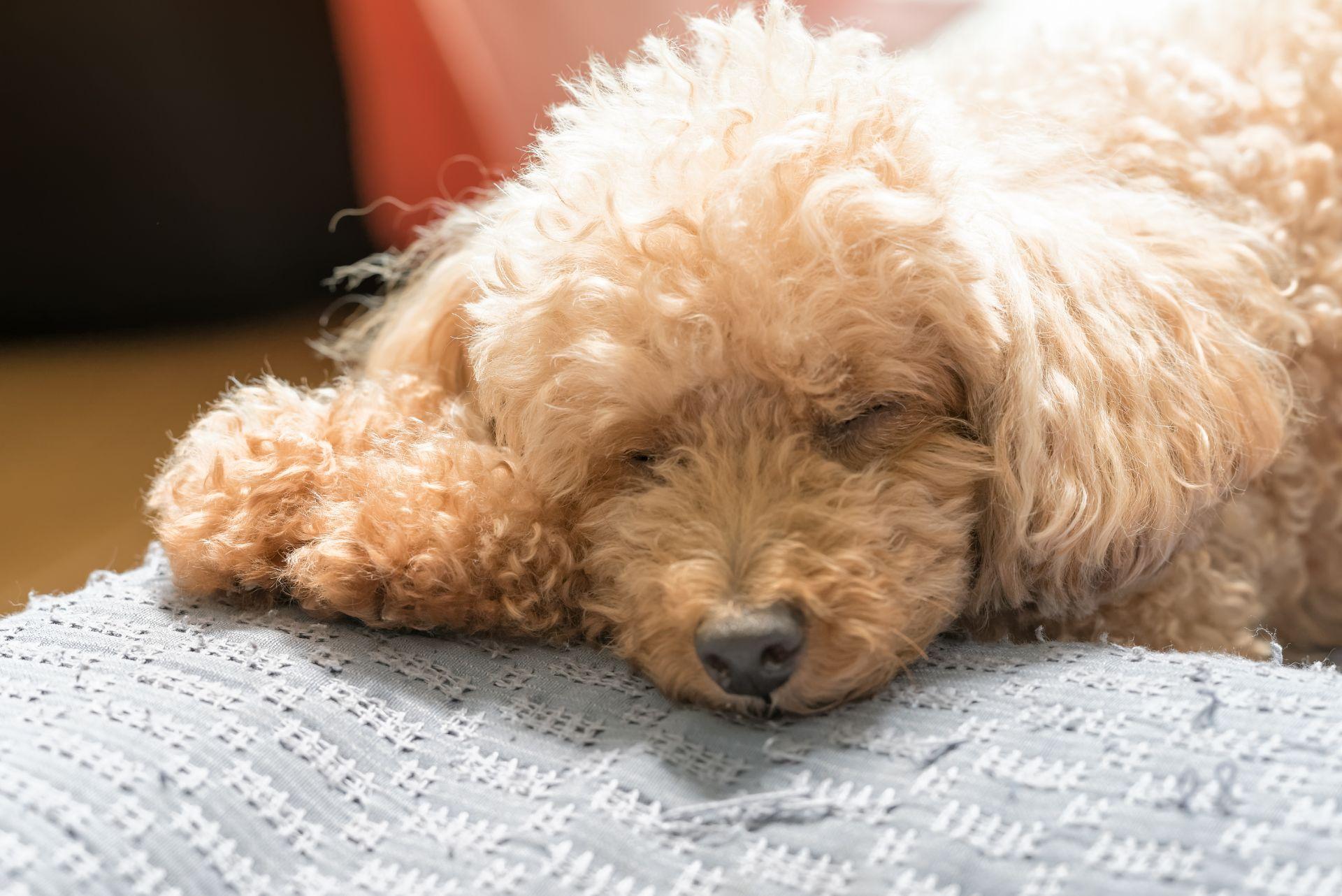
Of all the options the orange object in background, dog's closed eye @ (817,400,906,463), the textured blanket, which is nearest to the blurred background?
the orange object in background

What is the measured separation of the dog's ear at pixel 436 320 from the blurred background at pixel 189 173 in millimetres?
373

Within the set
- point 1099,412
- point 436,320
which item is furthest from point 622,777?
point 436,320

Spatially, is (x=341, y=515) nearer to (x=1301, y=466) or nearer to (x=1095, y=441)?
(x=1095, y=441)

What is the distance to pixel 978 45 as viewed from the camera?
220cm

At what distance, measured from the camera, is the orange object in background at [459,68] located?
2449 millimetres

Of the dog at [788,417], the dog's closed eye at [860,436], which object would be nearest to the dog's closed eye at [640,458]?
the dog at [788,417]

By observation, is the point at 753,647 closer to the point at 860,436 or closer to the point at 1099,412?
the point at 860,436

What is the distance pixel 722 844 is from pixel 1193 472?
76 cm

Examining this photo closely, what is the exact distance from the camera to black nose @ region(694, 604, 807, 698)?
1120 millimetres

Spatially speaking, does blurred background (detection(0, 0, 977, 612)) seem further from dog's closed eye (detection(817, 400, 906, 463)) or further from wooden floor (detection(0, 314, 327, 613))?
dog's closed eye (detection(817, 400, 906, 463))

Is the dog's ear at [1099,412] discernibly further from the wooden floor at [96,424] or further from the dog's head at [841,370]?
the wooden floor at [96,424]

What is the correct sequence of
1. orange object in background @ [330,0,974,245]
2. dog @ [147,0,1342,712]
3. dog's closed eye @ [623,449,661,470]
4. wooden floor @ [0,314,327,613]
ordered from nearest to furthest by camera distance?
1. dog @ [147,0,1342,712]
2. dog's closed eye @ [623,449,661,470]
3. wooden floor @ [0,314,327,613]
4. orange object in background @ [330,0,974,245]

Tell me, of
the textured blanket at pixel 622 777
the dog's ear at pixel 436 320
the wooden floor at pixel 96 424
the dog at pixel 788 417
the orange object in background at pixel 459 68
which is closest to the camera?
the textured blanket at pixel 622 777

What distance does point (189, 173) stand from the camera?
2.55m
